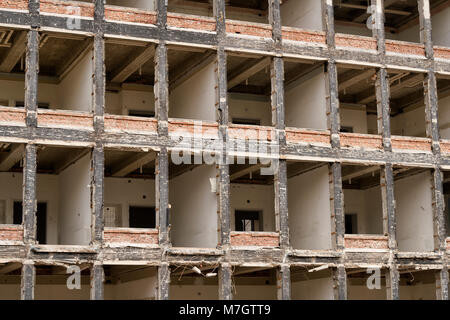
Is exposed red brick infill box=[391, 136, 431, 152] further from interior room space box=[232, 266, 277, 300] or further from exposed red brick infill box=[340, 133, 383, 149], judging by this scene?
interior room space box=[232, 266, 277, 300]

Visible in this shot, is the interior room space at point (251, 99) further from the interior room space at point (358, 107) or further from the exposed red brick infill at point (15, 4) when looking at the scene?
the exposed red brick infill at point (15, 4)

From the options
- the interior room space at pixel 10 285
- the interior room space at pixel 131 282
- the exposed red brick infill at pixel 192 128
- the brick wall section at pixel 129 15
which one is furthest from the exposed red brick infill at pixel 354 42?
the interior room space at pixel 10 285

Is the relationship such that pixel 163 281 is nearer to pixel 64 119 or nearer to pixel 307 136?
pixel 64 119

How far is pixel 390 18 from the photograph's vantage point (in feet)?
140

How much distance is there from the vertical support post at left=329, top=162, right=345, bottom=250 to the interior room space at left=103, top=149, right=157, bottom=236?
7.25 metres

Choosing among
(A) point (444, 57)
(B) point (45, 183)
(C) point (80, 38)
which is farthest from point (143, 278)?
(A) point (444, 57)

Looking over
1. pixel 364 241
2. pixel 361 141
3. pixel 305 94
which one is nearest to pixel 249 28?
pixel 305 94

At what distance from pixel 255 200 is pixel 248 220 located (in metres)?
0.92

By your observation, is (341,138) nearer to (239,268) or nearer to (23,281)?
(239,268)

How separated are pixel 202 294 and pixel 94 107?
32.6ft

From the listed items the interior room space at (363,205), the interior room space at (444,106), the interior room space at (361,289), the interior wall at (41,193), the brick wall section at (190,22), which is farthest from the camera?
the interior room space at (363,205)

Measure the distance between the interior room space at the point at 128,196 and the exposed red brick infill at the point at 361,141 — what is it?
25.3 ft

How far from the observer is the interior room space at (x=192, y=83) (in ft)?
115

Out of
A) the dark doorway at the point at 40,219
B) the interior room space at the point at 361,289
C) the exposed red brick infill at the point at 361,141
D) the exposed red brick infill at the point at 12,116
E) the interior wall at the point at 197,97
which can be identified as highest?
the interior wall at the point at 197,97
